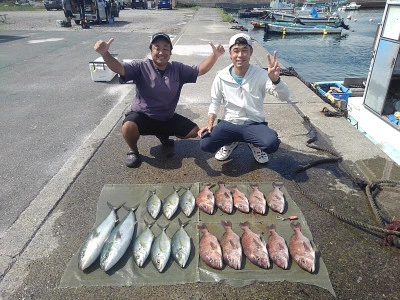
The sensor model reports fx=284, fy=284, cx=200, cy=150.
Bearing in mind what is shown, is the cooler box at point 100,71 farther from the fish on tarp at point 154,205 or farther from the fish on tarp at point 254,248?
the fish on tarp at point 254,248

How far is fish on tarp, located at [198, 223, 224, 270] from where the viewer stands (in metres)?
2.50

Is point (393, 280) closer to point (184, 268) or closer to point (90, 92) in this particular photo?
point (184, 268)

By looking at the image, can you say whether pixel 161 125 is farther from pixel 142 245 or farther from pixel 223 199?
pixel 142 245

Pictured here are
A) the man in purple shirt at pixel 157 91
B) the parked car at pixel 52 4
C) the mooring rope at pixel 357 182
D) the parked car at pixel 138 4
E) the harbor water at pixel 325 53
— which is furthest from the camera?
the parked car at pixel 138 4

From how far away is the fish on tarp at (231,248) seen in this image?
8.19 ft

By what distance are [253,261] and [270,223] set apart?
0.62 meters

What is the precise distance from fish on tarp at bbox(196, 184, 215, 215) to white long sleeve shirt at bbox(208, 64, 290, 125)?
1.11 metres

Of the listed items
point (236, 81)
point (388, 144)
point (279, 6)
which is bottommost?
point (388, 144)

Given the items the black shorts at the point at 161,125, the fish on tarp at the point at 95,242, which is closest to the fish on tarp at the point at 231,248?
the fish on tarp at the point at 95,242

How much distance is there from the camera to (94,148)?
14.9ft

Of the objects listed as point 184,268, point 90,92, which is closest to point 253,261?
point 184,268

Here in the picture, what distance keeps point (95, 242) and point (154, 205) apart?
76cm

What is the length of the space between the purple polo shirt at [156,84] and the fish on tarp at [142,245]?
1750 millimetres

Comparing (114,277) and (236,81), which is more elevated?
(236,81)
